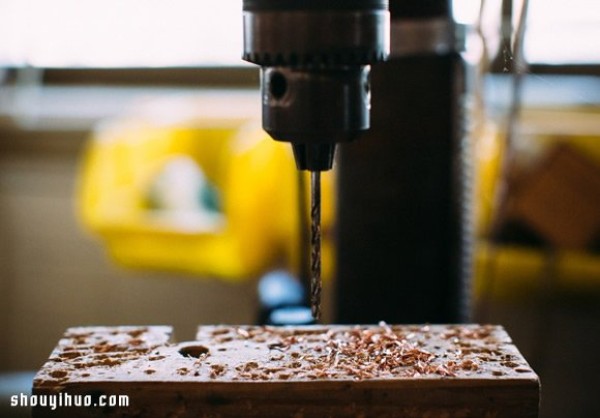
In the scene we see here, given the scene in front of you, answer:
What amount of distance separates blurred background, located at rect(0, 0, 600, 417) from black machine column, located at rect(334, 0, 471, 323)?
2.53ft

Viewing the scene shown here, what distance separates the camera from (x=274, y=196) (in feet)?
8.82

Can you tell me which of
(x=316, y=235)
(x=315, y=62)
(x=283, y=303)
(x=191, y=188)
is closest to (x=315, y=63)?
(x=315, y=62)

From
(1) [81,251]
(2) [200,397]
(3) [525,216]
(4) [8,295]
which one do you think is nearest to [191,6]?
(1) [81,251]

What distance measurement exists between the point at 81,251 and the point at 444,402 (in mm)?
2869

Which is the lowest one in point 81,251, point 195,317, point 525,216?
point 195,317

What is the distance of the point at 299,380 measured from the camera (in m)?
0.68

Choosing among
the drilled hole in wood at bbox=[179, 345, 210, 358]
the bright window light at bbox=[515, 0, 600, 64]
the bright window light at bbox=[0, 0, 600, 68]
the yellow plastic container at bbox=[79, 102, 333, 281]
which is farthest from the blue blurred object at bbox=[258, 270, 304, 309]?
the bright window light at bbox=[0, 0, 600, 68]

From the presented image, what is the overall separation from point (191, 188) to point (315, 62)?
225 cm

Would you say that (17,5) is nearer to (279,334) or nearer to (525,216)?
(525,216)

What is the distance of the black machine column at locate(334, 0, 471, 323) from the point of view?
3.12 ft

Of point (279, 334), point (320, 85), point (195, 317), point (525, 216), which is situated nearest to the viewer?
point (320, 85)

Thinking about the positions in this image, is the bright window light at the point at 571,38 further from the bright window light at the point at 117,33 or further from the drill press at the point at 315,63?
the drill press at the point at 315,63

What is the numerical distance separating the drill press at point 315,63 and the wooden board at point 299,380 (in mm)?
172

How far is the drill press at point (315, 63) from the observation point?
632 mm
